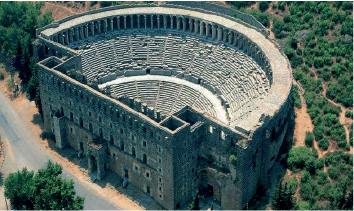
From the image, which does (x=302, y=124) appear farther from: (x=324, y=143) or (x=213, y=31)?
(x=213, y=31)

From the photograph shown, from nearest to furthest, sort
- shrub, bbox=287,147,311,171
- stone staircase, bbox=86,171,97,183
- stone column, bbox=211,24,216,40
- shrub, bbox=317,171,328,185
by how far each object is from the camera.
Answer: shrub, bbox=317,171,328,185 < shrub, bbox=287,147,311,171 < stone staircase, bbox=86,171,97,183 < stone column, bbox=211,24,216,40

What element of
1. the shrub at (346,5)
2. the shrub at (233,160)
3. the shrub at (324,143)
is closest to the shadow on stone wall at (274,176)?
the shrub at (324,143)

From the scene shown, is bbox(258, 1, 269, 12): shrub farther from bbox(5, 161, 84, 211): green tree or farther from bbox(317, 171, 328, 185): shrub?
bbox(5, 161, 84, 211): green tree

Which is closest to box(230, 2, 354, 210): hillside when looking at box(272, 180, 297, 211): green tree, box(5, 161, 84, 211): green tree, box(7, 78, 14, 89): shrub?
box(272, 180, 297, 211): green tree

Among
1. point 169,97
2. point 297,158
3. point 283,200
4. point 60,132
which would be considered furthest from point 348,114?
point 60,132

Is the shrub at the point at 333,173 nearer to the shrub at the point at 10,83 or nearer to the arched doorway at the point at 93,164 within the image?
the arched doorway at the point at 93,164
